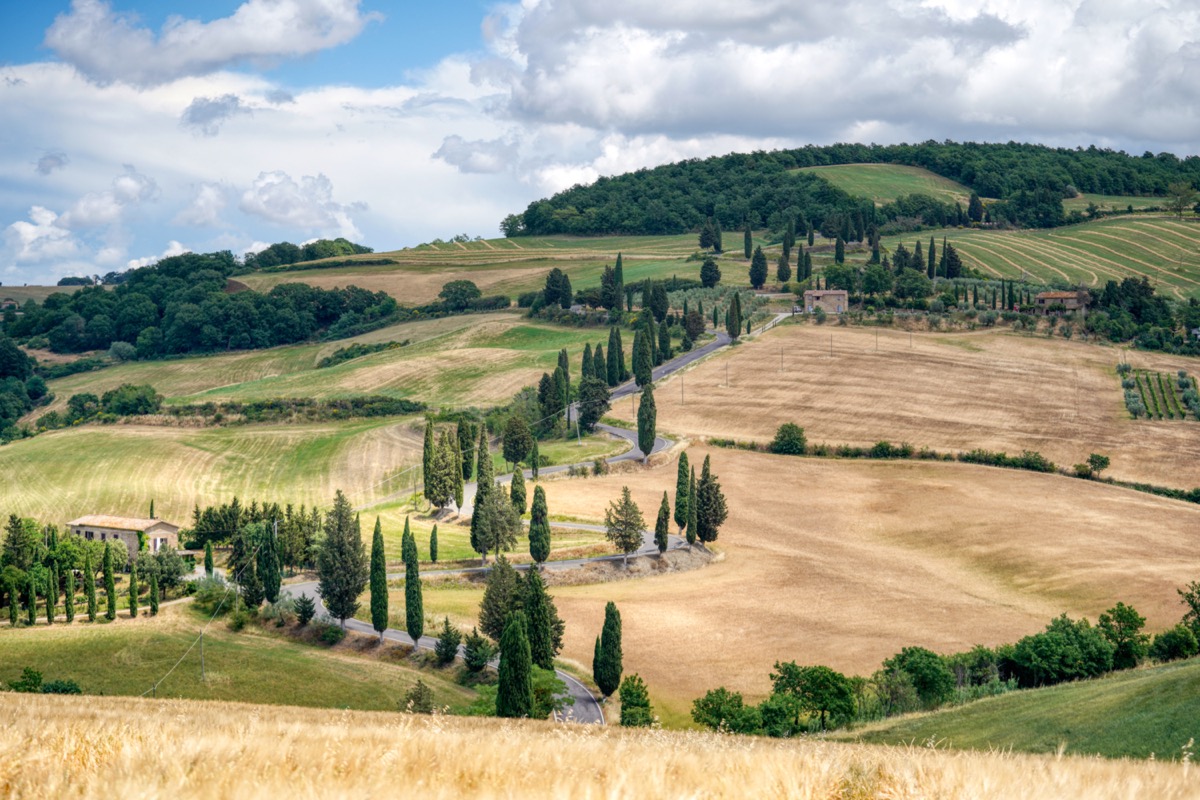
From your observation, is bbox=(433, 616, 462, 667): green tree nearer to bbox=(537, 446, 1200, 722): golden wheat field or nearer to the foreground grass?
the foreground grass

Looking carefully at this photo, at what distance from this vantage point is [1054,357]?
144 metres

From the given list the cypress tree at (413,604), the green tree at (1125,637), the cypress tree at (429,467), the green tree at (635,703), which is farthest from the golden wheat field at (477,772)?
the cypress tree at (429,467)

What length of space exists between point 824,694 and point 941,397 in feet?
276

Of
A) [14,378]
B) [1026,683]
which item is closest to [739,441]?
[1026,683]

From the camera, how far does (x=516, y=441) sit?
381 ft

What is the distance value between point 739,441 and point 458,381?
4670cm

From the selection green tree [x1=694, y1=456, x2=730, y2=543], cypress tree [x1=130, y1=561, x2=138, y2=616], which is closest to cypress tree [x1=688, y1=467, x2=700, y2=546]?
green tree [x1=694, y1=456, x2=730, y2=543]

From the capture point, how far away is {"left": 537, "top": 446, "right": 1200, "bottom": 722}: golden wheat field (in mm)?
68250

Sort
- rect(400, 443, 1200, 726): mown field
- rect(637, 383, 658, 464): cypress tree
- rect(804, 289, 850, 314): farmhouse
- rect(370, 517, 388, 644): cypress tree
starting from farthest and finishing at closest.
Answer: rect(804, 289, 850, 314): farmhouse
rect(637, 383, 658, 464): cypress tree
rect(370, 517, 388, 644): cypress tree
rect(400, 443, 1200, 726): mown field

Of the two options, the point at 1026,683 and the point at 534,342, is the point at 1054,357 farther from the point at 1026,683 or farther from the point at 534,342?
the point at 1026,683

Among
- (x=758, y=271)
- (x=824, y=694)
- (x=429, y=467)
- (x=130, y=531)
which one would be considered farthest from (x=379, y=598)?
(x=758, y=271)

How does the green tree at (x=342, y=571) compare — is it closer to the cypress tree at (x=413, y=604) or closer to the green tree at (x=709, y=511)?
the cypress tree at (x=413, y=604)

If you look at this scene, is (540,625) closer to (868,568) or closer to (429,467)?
(868,568)

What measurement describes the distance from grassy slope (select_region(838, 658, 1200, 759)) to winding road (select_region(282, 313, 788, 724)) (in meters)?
12.4
